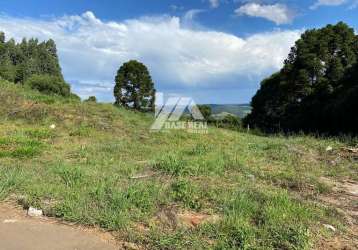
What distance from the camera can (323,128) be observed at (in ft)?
74.8

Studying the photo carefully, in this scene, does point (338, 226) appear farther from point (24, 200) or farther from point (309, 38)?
point (309, 38)

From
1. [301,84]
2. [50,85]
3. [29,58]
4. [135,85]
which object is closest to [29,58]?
[29,58]

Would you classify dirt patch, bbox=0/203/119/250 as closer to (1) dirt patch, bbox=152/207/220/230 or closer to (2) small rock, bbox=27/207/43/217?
(2) small rock, bbox=27/207/43/217

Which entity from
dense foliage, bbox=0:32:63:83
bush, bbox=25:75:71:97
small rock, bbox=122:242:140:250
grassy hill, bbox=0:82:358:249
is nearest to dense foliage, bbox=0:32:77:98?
dense foliage, bbox=0:32:63:83

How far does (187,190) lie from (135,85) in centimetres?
2812

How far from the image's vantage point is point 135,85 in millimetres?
32125

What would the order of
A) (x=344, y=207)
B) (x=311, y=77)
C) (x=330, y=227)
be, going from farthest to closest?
(x=311, y=77) < (x=344, y=207) < (x=330, y=227)

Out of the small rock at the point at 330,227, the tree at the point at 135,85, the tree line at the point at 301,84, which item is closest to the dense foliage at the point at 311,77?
the tree line at the point at 301,84

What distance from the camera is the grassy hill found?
11.4 ft

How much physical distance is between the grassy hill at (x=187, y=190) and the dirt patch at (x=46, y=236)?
0.11 meters

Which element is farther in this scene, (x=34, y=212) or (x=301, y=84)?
(x=301, y=84)

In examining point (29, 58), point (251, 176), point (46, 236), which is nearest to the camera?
point (46, 236)

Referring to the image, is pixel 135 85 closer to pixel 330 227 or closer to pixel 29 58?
pixel 29 58

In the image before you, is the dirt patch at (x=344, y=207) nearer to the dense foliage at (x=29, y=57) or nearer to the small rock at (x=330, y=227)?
the small rock at (x=330, y=227)
